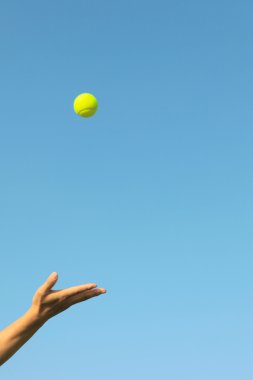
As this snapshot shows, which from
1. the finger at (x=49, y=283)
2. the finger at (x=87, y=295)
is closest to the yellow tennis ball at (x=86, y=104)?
the finger at (x=87, y=295)

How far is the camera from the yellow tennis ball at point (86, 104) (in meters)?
16.8

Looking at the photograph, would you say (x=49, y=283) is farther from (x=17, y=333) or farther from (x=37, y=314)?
(x=17, y=333)

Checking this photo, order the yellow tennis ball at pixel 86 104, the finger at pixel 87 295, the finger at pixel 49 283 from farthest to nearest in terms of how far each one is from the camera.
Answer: the yellow tennis ball at pixel 86 104 < the finger at pixel 87 295 < the finger at pixel 49 283

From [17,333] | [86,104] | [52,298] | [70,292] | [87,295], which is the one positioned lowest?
[17,333]

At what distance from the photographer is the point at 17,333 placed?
385 cm

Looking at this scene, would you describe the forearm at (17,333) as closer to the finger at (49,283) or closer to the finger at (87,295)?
the finger at (49,283)

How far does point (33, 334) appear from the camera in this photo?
3.94 m

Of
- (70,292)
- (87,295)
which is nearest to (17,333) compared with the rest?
(70,292)

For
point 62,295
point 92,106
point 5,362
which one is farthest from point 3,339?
point 92,106

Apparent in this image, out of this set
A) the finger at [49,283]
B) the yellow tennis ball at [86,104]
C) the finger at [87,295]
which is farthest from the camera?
the yellow tennis ball at [86,104]

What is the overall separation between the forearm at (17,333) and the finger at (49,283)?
19 cm

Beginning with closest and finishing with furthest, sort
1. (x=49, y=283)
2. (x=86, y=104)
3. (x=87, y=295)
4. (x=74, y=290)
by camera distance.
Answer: (x=49, y=283), (x=74, y=290), (x=87, y=295), (x=86, y=104)

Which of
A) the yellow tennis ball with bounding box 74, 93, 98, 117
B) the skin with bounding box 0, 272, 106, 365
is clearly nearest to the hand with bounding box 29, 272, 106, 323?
the skin with bounding box 0, 272, 106, 365

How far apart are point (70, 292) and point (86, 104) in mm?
13373
